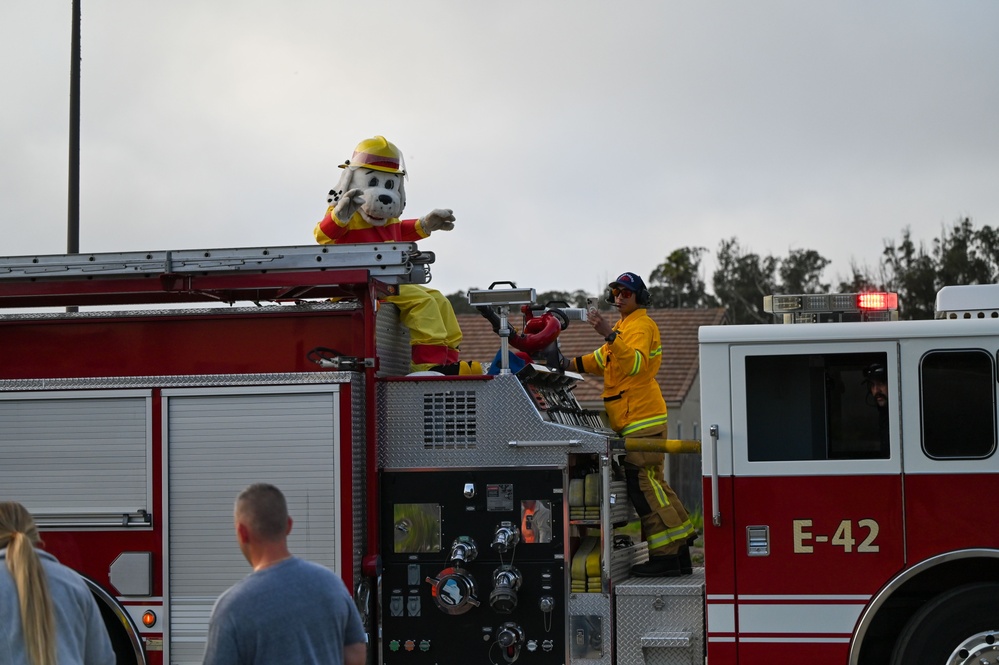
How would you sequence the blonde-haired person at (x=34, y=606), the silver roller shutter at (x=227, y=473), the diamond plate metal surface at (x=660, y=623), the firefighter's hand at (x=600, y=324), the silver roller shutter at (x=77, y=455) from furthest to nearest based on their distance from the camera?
1. the firefighter's hand at (x=600, y=324)
2. the silver roller shutter at (x=77, y=455)
3. the silver roller shutter at (x=227, y=473)
4. the diamond plate metal surface at (x=660, y=623)
5. the blonde-haired person at (x=34, y=606)

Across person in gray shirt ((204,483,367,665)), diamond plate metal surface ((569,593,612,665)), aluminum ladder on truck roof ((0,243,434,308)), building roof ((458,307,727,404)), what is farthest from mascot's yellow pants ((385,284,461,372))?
building roof ((458,307,727,404))

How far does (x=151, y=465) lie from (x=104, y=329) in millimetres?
1001

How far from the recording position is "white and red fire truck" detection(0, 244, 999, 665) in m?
6.37

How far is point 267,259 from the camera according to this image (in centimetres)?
719

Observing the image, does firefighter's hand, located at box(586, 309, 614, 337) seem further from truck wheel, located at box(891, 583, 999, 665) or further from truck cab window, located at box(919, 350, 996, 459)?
truck wheel, located at box(891, 583, 999, 665)

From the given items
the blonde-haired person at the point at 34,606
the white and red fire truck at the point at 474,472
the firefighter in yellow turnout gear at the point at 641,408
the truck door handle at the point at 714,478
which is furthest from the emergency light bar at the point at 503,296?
the blonde-haired person at the point at 34,606

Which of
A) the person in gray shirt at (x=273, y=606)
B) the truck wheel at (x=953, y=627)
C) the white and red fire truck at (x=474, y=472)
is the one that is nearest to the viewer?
the person in gray shirt at (x=273, y=606)

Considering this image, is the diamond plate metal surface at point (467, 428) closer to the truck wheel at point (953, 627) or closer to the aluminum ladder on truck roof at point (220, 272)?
the aluminum ladder on truck roof at point (220, 272)

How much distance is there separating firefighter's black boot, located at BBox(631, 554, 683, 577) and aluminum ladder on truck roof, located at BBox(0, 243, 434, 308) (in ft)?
6.97

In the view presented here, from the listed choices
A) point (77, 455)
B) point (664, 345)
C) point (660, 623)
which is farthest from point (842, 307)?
point (664, 345)

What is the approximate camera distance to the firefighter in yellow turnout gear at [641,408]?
23.5 feet

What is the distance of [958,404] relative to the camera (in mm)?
6395

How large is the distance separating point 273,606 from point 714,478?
10.5 ft

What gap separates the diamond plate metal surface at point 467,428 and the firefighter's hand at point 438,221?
1.64 metres
